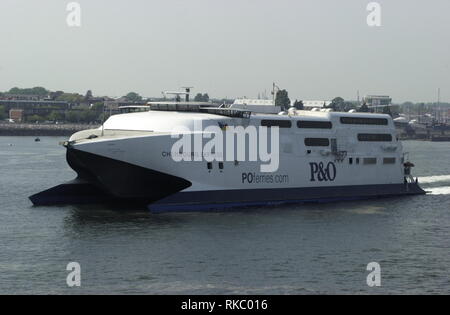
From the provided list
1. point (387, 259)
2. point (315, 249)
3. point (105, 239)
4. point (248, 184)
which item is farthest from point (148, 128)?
point (387, 259)

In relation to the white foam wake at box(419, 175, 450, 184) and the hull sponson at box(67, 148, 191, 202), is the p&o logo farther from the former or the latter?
the white foam wake at box(419, 175, 450, 184)

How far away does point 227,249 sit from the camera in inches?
1533

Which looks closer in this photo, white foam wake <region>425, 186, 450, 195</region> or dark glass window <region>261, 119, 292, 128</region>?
dark glass window <region>261, 119, 292, 128</region>

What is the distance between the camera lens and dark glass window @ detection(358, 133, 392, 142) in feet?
202

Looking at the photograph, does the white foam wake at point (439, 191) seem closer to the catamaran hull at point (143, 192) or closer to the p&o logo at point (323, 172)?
the p&o logo at point (323, 172)

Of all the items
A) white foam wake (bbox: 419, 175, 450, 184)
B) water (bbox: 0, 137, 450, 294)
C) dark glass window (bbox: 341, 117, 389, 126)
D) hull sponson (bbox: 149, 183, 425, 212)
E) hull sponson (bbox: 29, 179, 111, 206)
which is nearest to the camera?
water (bbox: 0, 137, 450, 294)

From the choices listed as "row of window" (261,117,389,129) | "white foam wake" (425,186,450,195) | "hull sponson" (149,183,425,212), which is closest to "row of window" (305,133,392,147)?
"row of window" (261,117,389,129)

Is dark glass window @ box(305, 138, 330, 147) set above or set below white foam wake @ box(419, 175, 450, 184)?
above

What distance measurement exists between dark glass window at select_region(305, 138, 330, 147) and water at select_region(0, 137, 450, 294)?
15.4ft

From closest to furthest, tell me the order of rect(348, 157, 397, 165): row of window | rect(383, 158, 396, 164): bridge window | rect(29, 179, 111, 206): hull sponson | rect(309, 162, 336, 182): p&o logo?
1. rect(29, 179, 111, 206): hull sponson
2. rect(309, 162, 336, 182): p&o logo
3. rect(348, 157, 397, 165): row of window
4. rect(383, 158, 396, 164): bridge window

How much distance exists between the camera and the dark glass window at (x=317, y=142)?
187 ft

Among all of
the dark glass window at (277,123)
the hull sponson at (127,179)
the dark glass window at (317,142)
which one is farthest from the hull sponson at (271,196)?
the dark glass window at (277,123)

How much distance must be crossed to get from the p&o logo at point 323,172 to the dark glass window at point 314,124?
283cm

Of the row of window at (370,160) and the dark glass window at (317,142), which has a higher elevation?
the dark glass window at (317,142)
